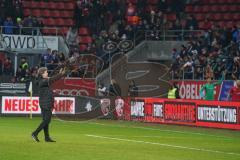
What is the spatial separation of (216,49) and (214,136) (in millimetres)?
14656

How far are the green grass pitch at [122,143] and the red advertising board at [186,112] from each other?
55 cm

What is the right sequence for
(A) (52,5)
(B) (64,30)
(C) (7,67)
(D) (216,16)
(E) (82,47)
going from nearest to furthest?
(C) (7,67), (E) (82,47), (B) (64,30), (D) (216,16), (A) (52,5)

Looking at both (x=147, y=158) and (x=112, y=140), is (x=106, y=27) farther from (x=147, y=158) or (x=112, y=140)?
(x=147, y=158)

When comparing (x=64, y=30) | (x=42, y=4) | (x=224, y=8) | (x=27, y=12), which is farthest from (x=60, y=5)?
(x=224, y=8)

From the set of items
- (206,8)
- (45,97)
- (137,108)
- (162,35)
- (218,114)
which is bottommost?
(218,114)

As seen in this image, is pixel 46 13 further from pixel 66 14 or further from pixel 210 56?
pixel 210 56

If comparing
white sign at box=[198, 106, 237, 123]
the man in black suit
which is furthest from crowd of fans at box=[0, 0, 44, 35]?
the man in black suit

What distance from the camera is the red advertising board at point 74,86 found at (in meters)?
43.0

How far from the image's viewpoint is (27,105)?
3806 cm

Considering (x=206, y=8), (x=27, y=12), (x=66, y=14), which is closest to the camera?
(x=27, y=12)

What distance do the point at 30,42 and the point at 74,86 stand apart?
3.63 metres

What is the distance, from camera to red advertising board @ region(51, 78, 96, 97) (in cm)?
4297

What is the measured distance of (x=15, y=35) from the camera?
43000 mm

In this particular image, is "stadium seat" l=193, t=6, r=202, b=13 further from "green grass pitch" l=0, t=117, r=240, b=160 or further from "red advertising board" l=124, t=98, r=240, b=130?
"green grass pitch" l=0, t=117, r=240, b=160
